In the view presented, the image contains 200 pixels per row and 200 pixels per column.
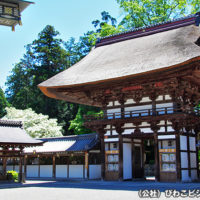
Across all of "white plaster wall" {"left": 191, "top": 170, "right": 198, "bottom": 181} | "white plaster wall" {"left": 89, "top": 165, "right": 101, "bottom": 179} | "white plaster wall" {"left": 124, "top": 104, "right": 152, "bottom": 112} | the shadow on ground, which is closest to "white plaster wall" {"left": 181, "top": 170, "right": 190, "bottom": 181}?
the shadow on ground

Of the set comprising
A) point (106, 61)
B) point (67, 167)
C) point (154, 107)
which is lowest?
point (67, 167)

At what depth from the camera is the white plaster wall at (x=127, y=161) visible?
20.5m

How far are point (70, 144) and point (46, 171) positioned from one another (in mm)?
3315

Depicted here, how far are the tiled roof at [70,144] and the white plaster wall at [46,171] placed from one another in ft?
4.99

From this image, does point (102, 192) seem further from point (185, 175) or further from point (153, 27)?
point (153, 27)

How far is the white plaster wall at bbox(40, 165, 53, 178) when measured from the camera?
2556cm

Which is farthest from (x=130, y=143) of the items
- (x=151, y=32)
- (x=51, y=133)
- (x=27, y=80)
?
(x=27, y=80)

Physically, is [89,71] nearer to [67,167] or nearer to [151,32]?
[151,32]

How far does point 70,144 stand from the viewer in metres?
24.9

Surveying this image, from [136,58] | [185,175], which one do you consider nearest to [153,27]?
[136,58]

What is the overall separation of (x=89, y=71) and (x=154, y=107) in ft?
16.0

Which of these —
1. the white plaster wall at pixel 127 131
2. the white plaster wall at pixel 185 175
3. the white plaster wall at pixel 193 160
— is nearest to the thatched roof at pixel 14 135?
the white plaster wall at pixel 127 131

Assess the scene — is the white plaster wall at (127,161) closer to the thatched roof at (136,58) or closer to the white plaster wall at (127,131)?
the white plaster wall at (127,131)

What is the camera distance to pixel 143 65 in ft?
57.7
